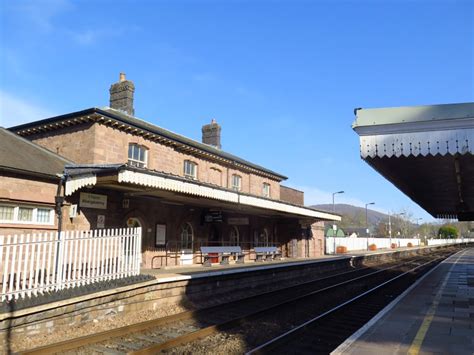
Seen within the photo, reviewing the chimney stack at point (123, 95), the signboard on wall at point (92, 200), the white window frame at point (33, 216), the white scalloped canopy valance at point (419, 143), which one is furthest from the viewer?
the chimney stack at point (123, 95)

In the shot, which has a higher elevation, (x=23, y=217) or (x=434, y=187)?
(x=434, y=187)

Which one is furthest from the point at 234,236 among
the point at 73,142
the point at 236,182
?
the point at 73,142

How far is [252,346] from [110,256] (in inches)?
185

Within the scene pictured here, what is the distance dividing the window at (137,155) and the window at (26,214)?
4.65 m

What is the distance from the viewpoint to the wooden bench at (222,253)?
62.4 feet

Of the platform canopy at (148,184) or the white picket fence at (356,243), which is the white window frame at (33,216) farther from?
the white picket fence at (356,243)

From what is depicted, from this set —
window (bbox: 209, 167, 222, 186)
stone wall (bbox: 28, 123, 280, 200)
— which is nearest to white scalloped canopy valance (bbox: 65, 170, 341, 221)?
stone wall (bbox: 28, 123, 280, 200)

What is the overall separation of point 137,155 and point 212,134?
12195 mm

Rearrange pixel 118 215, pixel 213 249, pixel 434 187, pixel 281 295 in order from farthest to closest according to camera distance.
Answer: pixel 213 249
pixel 118 215
pixel 281 295
pixel 434 187

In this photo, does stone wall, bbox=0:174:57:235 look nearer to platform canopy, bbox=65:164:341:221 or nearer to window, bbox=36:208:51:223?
window, bbox=36:208:51:223

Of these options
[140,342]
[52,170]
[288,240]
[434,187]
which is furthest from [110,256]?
[288,240]

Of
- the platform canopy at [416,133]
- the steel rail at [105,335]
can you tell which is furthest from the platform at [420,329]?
the steel rail at [105,335]

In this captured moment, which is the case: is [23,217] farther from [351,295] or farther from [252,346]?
[351,295]

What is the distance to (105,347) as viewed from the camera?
7.30 metres
